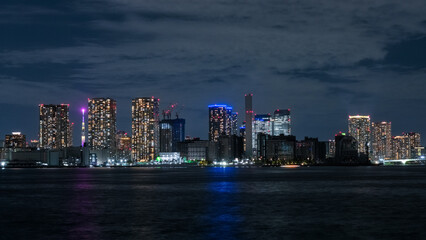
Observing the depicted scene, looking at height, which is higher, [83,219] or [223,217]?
[83,219]

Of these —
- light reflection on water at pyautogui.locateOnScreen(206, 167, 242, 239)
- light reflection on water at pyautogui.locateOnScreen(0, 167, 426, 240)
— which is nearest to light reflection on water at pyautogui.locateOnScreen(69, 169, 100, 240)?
light reflection on water at pyautogui.locateOnScreen(0, 167, 426, 240)

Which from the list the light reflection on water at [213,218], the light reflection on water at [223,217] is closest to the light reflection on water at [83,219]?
the light reflection on water at [213,218]

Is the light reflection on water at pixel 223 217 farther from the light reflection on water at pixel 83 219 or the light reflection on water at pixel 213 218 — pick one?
the light reflection on water at pixel 83 219

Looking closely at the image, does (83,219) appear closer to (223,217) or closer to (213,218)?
(213,218)

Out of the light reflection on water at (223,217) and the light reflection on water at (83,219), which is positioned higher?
the light reflection on water at (83,219)

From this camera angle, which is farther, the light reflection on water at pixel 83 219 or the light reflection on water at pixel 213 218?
the light reflection on water at pixel 213 218

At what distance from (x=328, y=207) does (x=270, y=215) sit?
1091cm

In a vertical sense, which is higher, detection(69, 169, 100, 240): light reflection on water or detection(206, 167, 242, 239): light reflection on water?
detection(69, 169, 100, 240): light reflection on water

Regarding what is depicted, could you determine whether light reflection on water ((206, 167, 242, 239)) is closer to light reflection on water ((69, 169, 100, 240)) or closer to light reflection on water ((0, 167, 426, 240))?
light reflection on water ((0, 167, 426, 240))

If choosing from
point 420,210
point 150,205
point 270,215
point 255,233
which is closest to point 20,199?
point 150,205

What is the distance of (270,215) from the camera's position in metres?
60.0

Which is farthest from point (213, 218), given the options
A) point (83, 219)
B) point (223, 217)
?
point (83, 219)

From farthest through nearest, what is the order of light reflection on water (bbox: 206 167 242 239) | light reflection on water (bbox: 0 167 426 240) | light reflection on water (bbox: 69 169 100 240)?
light reflection on water (bbox: 206 167 242 239) < light reflection on water (bbox: 0 167 426 240) < light reflection on water (bbox: 69 169 100 240)

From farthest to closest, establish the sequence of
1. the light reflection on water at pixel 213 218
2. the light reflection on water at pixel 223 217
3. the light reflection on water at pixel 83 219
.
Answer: the light reflection on water at pixel 223 217 < the light reflection on water at pixel 213 218 < the light reflection on water at pixel 83 219
